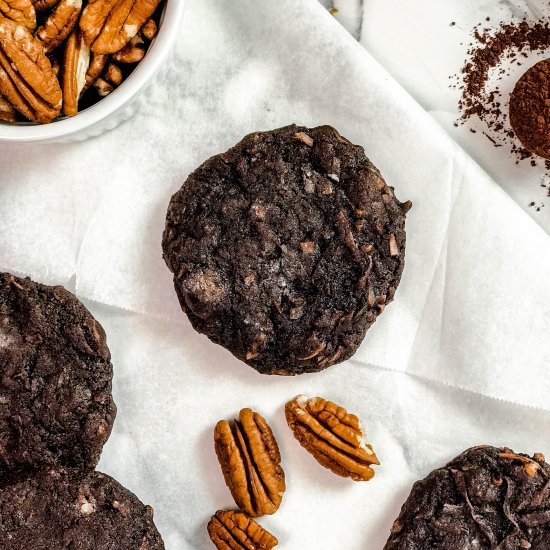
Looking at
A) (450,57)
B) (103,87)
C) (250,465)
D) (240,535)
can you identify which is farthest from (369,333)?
(103,87)

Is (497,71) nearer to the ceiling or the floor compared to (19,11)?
nearer to the ceiling

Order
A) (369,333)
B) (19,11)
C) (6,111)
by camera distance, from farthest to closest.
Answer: (369,333), (6,111), (19,11)

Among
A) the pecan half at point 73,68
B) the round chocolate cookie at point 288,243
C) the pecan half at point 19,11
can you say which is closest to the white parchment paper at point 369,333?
the round chocolate cookie at point 288,243

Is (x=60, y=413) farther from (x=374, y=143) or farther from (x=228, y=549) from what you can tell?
(x=374, y=143)

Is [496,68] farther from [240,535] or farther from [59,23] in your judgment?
[240,535]

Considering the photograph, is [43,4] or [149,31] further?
[149,31]

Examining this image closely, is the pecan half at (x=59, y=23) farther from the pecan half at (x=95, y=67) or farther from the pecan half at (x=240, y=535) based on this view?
the pecan half at (x=240, y=535)

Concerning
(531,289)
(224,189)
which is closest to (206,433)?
(224,189)
